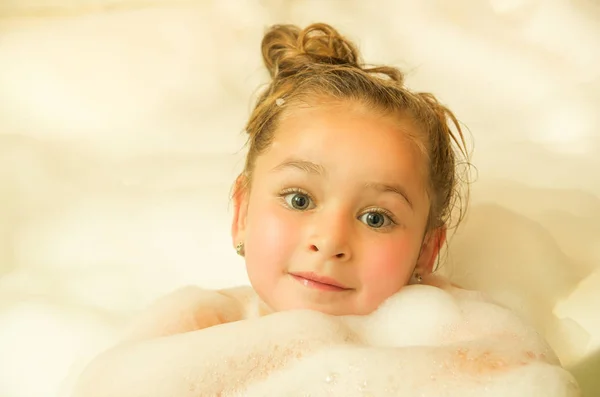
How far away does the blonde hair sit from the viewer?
0.89 m

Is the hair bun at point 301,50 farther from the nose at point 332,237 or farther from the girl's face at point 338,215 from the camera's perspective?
the nose at point 332,237

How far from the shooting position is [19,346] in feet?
3.27

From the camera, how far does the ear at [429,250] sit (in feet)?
3.08

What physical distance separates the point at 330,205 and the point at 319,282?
9 cm

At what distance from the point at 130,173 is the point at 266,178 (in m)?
0.51

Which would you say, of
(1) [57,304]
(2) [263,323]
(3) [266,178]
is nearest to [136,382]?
(2) [263,323]

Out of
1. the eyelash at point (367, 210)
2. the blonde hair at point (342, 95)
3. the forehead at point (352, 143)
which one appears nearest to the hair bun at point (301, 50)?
the blonde hair at point (342, 95)

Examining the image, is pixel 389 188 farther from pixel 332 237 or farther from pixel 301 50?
pixel 301 50

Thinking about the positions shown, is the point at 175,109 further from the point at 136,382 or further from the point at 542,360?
the point at 542,360

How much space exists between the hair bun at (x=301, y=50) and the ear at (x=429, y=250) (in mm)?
273

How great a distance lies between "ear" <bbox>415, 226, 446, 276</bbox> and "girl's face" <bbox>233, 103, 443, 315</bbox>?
0.07 meters

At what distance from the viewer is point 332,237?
2.56 feet

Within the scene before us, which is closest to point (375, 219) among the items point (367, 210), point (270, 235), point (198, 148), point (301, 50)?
point (367, 210)

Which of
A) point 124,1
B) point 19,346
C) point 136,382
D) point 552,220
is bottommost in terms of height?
point 19,346
